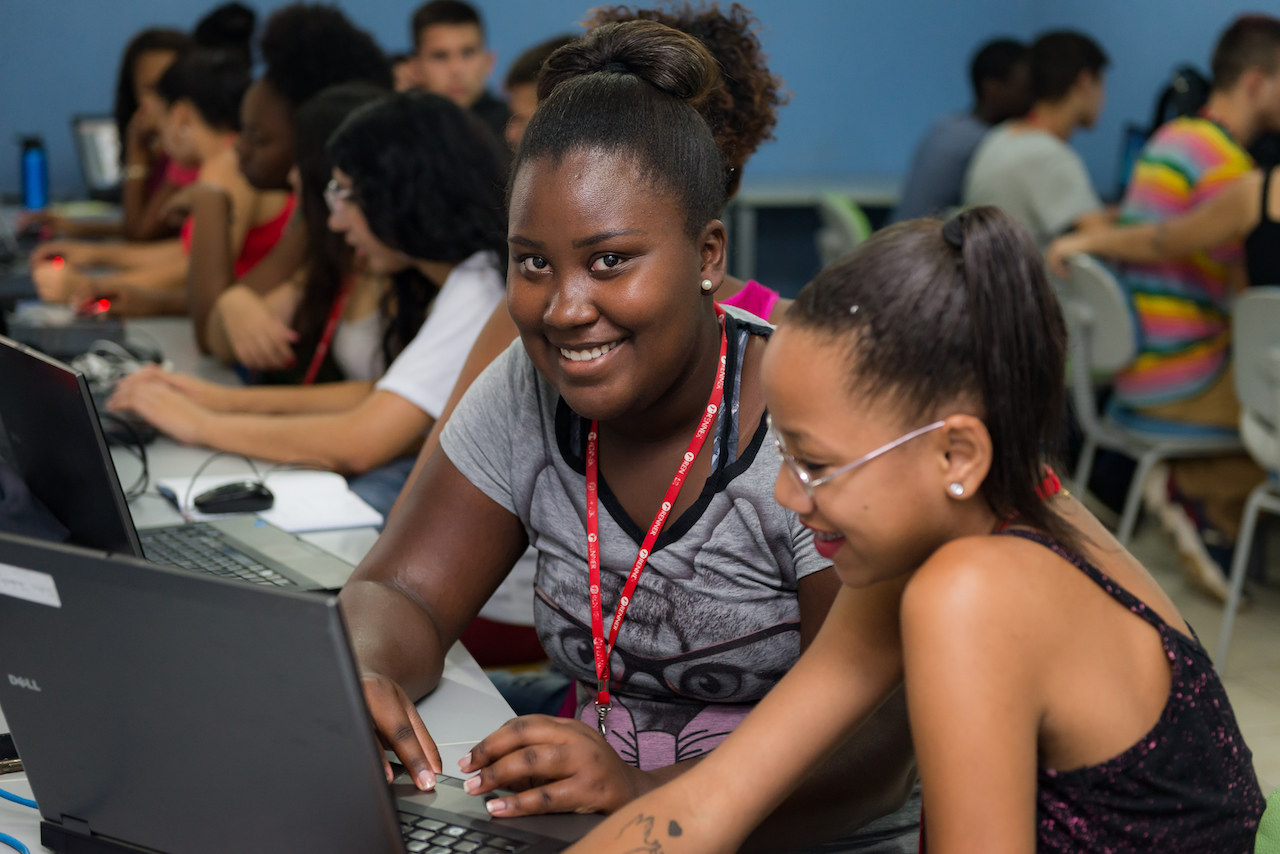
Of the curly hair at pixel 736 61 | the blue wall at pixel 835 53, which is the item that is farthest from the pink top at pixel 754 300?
the blue wall at pixel 835 53

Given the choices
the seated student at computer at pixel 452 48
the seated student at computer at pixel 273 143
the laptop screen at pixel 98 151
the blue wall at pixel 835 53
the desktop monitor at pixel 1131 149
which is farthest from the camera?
the blue wall at pixel 835 53

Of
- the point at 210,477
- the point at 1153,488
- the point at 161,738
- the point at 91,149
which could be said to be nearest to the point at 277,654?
the point at 161,738

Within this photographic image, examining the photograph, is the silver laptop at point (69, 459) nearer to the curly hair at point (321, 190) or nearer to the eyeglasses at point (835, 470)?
the eyeglasses at point (835, 470)

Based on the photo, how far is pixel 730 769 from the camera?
916mm

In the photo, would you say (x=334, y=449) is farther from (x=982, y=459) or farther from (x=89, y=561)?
(x=982, y=459)

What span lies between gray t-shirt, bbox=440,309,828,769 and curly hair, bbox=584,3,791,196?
333 mm

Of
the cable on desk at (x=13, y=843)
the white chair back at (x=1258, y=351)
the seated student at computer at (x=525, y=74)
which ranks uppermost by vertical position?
the seated student at computer at (x=525, y=74)

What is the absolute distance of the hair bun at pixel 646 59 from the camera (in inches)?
45.9

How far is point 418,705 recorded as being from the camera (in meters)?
1.24

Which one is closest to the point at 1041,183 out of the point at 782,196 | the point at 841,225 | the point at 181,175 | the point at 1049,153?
the point at 1049,153

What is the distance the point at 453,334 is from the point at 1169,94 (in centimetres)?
324

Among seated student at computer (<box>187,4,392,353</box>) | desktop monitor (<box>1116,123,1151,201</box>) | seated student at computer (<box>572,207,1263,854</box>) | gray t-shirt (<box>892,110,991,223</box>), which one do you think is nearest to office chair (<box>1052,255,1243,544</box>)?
gray t-shirt (<box>892,110,991,223</box>)

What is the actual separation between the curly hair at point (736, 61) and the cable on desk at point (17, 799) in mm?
959

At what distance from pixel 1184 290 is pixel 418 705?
2716 mm
